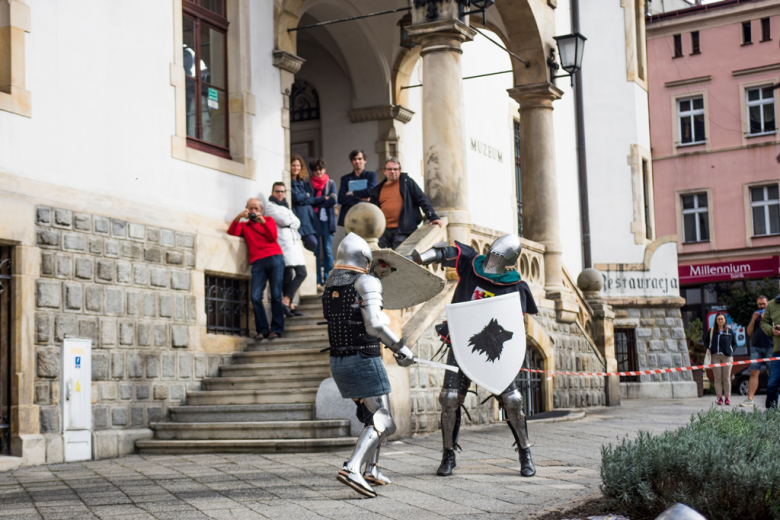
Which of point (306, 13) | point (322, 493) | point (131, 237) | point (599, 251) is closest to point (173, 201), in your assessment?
point (131, 237)

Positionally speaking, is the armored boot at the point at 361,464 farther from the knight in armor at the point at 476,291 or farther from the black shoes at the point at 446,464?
the knight in armor at the point at 476,291

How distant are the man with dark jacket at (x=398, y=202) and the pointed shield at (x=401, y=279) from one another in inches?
163

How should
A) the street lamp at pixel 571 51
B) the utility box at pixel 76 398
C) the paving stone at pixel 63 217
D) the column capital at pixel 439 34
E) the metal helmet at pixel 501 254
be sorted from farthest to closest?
the street lamp at pixel 571 51 → the column capital at pixel 439 34 → the paving stone at pixel 63 217 → the utility box at pixel 76 398 → the metal helmet at pixel 501 254

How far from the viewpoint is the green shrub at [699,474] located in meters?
5.03

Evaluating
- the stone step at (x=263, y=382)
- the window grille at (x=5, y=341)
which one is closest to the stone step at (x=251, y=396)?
the stone step at (x=263, y=382)

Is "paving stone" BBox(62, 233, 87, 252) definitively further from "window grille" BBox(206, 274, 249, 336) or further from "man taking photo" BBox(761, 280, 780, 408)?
"man taking photo" BBox(761, 280, 780, 408)

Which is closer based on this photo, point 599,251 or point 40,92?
point 40,92

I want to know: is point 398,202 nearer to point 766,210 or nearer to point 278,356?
point 278,356

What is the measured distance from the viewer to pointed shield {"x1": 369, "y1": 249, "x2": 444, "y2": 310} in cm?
773

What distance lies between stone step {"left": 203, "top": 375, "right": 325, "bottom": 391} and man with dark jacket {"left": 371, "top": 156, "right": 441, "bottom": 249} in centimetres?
234

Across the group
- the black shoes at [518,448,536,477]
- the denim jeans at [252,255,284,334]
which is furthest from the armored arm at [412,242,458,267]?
the denim jeans at [252,255,284,334]

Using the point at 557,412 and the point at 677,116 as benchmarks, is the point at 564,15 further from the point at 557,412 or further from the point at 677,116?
the point at 677,116

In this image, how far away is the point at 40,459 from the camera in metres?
9.34

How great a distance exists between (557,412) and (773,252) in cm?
2266
